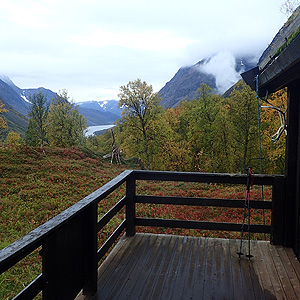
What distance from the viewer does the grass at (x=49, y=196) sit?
641 centimetres

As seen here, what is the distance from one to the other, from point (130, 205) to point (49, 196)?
7.18 m

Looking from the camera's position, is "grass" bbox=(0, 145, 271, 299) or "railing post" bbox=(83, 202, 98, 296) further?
"grass" bbox=(0, 145, 271, 299)

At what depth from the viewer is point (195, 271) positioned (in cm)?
348

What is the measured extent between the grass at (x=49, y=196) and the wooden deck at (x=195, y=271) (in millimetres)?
2175

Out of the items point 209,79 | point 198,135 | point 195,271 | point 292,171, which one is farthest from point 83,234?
point 209,79

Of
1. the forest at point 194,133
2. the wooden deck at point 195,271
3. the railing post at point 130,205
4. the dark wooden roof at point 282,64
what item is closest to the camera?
the dark wooden roof at point 282,64

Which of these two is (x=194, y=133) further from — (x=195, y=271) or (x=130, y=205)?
(x=195, y=271)

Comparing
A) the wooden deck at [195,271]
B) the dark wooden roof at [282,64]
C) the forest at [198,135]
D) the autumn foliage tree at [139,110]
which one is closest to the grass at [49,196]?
the wooden deck at [195,271]

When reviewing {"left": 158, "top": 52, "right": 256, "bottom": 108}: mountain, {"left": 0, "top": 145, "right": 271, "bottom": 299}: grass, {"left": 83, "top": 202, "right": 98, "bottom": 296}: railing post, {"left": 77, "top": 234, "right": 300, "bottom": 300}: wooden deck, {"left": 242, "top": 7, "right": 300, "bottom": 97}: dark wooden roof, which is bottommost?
{"left": 0, "top": 145, "right": 271, "bottom": 299}: grass

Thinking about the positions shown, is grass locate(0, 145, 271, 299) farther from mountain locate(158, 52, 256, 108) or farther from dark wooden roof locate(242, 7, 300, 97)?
mountain locate(158, 52, 256, 108)

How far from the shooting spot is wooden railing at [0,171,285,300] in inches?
71.7

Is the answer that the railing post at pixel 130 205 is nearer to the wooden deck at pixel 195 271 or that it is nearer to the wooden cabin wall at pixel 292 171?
the wooden deck at pixel 195 271

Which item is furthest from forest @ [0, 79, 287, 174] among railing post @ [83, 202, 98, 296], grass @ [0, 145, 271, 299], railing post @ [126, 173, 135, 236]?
railing post @ [83, 202, 98, 296]

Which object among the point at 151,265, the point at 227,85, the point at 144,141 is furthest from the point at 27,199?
the point at 227,85
